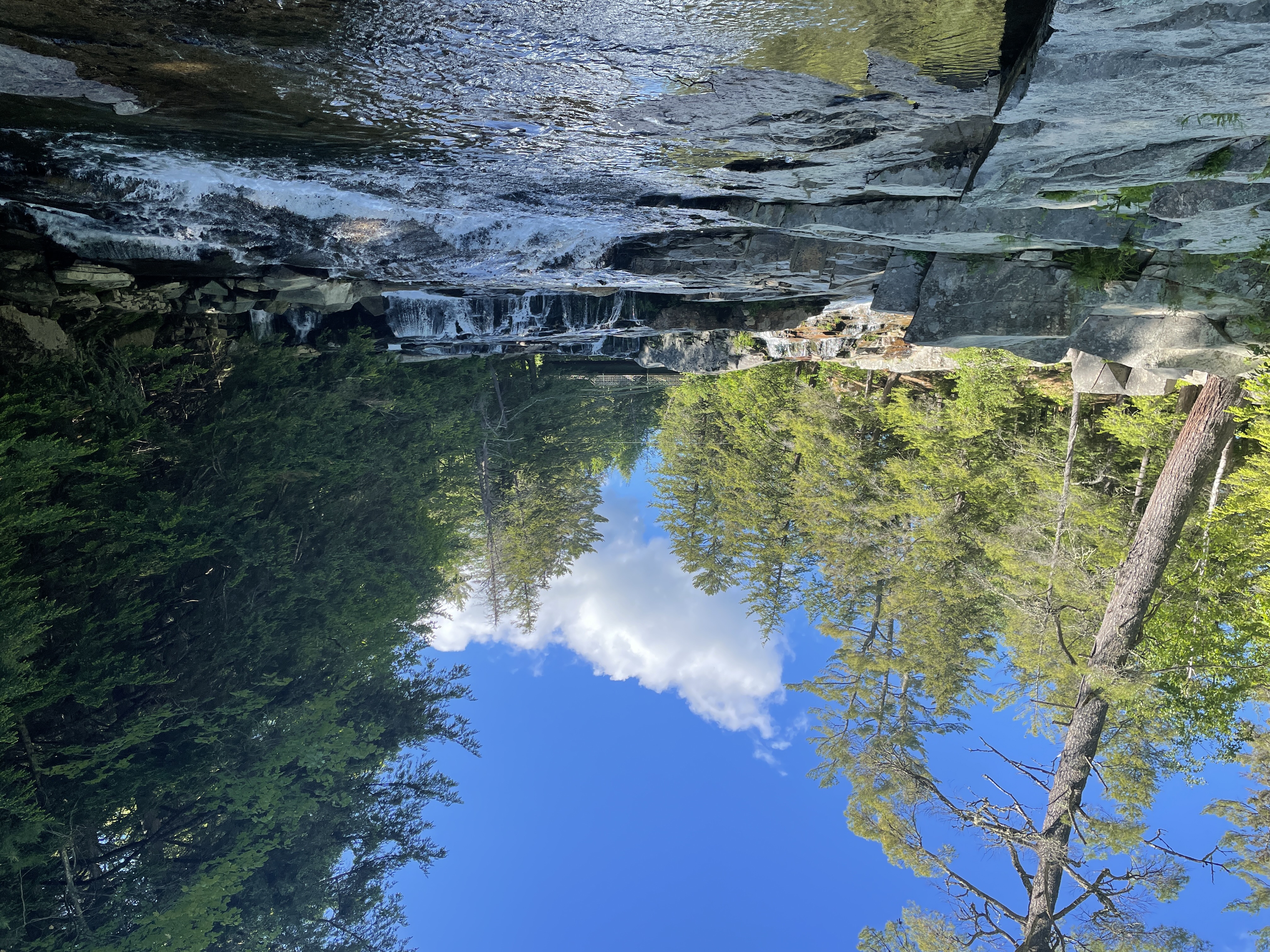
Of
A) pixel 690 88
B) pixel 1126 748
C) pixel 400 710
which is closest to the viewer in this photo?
pixel 690 88

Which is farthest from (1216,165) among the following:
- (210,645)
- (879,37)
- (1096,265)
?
(210,645)

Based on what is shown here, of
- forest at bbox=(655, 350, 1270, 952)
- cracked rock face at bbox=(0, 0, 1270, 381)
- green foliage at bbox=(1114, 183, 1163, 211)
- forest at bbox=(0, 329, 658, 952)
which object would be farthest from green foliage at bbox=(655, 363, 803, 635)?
green foliage at bbox=(1114, 183, 1163, 211)

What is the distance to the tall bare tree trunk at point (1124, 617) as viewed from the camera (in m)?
9.09

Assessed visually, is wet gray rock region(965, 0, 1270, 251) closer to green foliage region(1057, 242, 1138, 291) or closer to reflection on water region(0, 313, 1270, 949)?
green foliage region(1057, 242, 1138, 291)

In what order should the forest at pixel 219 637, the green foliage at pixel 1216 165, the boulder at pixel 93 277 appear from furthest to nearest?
the forest at pixel 219 637, the boulder at pixel 93 277, the green foliage at pixel 1216 165

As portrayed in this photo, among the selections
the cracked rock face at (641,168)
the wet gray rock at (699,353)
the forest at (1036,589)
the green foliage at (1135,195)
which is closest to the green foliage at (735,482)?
the forest at (1036,589)

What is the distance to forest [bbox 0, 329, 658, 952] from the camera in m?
7.68

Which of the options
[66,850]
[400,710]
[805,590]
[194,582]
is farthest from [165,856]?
[805,590]

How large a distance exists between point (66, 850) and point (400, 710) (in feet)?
26.0

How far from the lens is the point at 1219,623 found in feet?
35.2

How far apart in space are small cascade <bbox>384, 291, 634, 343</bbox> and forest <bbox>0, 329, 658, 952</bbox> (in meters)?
1.28

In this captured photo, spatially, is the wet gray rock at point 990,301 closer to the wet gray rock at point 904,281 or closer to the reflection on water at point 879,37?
the wet gray rock at point 904,281

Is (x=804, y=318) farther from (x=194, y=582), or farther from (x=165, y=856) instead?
(x=165, y=856)

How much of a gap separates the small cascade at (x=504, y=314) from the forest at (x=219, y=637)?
1.28 m
